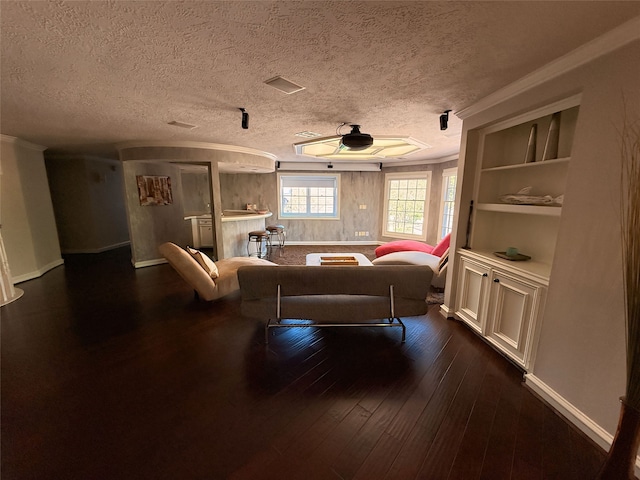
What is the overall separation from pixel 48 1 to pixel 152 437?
2.31 meters

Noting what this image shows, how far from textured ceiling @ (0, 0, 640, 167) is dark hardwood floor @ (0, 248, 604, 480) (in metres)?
2.29

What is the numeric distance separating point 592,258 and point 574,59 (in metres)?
1.25

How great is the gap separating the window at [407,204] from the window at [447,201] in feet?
1.44

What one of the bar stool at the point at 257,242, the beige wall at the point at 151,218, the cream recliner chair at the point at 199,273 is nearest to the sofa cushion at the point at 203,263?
the cream recliner chair at the point at 199,273

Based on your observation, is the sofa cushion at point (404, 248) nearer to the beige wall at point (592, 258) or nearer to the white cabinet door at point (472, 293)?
the white cabinet door at point (472, 293)

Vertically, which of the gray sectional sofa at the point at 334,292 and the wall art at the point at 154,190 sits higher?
the wall art at the point at 154,190

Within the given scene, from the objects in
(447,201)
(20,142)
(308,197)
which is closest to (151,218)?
(20,142)

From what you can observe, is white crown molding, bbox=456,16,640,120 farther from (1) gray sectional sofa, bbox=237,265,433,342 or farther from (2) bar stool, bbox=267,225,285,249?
(2) bar stool, bbox=267,225,285,249

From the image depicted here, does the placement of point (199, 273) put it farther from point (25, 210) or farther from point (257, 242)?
point (25, 210)

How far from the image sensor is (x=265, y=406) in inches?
67.0

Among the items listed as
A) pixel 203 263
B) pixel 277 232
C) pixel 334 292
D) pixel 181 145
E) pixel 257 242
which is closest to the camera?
pixel 334 292

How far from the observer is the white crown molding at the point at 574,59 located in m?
1.31

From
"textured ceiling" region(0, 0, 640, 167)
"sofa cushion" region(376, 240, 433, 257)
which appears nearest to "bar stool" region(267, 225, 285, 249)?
"sofa cushion" region(376, 240, 433, 257)

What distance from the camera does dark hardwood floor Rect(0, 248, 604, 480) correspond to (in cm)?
133
